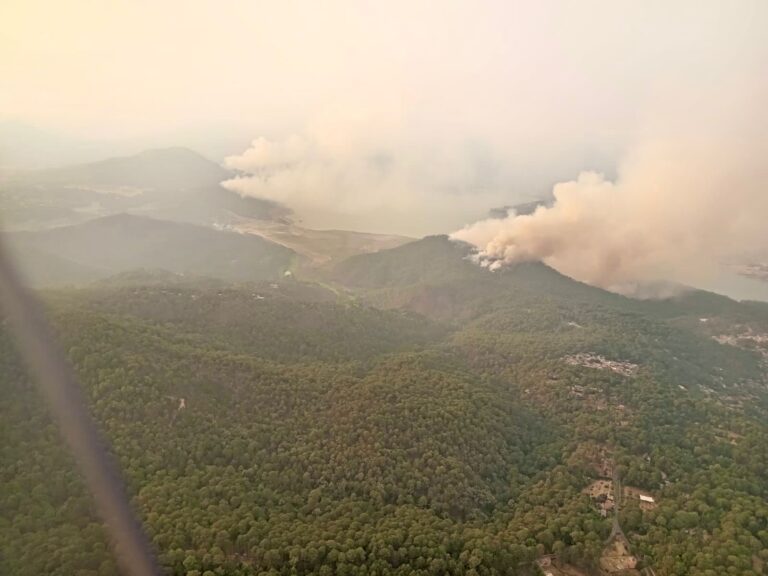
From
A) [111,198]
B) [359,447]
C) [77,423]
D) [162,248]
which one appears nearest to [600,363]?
[359,447]

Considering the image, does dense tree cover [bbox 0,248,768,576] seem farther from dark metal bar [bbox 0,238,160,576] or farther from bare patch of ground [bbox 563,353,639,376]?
bare patch of ground [bbox 563,353,639,376]

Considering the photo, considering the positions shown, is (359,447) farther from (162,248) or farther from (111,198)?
(111,198)

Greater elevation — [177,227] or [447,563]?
[177,227]

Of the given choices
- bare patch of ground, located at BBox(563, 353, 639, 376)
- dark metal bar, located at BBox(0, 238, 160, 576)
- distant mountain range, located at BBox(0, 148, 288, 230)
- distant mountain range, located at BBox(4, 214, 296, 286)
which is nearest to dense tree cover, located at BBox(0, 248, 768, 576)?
dark metal bar, located at BBox(0, 238, 160, 576)

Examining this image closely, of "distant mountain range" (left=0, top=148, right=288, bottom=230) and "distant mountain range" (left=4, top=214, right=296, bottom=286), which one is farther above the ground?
"distant mountain range" (left=0, top=148, right=288, bottom=230)

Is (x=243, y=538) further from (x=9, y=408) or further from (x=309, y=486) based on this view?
(x=9, y=408)

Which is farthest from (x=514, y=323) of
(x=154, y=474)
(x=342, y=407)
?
(x=154, y=474)

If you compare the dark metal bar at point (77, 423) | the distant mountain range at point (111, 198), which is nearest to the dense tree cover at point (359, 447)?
the dark metal bar at point (77, 423)

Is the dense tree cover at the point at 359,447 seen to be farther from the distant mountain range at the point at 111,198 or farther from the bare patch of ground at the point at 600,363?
the distant mountain range at the point at 111,198
